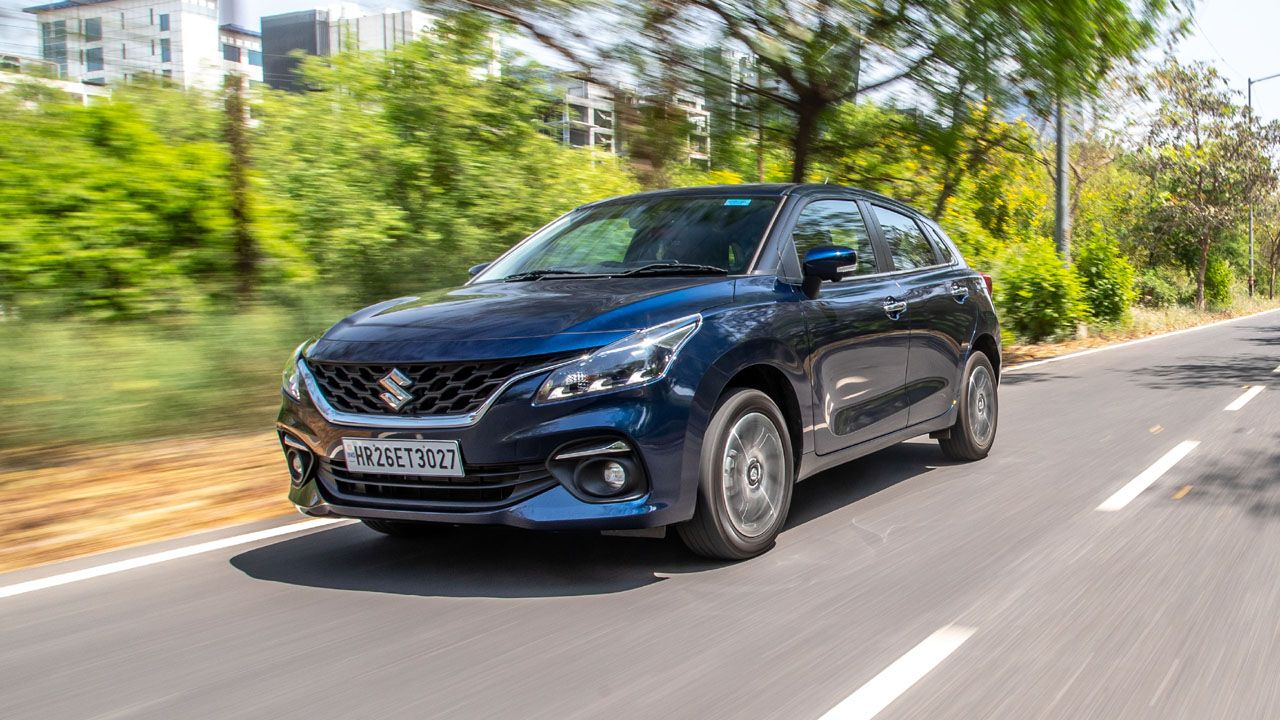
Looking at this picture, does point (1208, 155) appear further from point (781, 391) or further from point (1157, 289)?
point (781, 391)

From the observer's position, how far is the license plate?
4.40 metres

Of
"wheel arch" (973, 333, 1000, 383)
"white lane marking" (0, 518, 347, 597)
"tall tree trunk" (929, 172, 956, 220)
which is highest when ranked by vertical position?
"tall tree trunk" (929, 172, 956, 220)

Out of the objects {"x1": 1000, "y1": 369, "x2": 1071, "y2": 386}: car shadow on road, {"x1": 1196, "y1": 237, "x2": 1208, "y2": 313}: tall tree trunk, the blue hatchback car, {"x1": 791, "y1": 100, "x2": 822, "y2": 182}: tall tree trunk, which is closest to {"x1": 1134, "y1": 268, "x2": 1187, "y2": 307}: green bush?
{"x1": 1196, "y1": 237, "x2": 1208, "y2": 313}: tall tree trunk

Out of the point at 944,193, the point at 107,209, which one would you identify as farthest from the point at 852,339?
the point at 944,193

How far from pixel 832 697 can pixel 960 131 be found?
9.89 m

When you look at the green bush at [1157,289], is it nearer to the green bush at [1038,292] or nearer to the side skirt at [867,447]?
the green bush at [1038,292]

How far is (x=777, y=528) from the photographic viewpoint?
5.10 meters

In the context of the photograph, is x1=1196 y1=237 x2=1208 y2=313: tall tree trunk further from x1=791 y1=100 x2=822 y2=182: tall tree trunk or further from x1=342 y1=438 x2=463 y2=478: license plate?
x1=342 y1=438 x2=463 y2=478: license plate

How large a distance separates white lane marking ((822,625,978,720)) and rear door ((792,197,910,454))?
160 cm

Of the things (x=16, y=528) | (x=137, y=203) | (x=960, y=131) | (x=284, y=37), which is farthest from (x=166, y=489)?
(x=284, y=37)

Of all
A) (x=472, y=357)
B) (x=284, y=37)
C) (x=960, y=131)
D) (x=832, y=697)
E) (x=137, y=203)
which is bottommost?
(x=832, y=697)

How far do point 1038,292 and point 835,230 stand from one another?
48.3 feet

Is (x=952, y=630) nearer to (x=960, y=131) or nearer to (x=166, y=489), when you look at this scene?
(x=166, y=489)

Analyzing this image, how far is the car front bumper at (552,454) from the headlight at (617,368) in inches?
1.4
